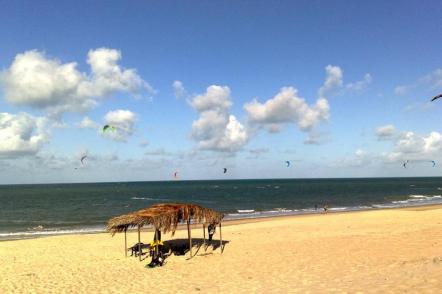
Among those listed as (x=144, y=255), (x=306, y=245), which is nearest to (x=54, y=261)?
(x=144, y=255)

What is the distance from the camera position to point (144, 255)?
18734 millimetres

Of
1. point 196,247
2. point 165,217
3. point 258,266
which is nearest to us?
point 258,266

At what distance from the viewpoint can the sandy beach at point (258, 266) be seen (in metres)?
11.8

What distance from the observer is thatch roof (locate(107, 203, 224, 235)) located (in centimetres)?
1644

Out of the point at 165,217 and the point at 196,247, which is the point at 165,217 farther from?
the point at 196,247

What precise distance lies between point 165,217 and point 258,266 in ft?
13.6

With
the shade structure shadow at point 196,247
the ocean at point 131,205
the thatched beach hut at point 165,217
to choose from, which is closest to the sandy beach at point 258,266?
the shade structure shadow at point 196,247

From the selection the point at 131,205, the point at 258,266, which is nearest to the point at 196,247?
the point at 258,266

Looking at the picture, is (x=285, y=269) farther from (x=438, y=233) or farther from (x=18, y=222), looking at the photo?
(x=18, y=222)

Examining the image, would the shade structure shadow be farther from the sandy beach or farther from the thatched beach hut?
the thatched beach hut

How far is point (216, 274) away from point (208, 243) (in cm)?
637

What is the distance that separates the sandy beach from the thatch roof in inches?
62.5

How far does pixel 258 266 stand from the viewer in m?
15.4

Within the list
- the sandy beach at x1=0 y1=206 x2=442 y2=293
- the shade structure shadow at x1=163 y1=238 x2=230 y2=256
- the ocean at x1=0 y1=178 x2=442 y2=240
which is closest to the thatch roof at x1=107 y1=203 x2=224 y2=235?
the sandy beach at x1=0 y1=206 x2=442 y2=293
